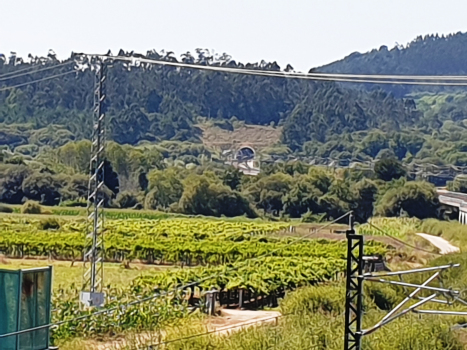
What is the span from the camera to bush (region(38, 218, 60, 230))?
1315 inches

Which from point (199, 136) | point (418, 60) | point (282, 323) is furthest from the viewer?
point (418, 60)

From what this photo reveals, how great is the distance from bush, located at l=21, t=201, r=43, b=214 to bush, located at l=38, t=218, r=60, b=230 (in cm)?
329

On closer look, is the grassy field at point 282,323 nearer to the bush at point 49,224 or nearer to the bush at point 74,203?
the bush at point 49,224

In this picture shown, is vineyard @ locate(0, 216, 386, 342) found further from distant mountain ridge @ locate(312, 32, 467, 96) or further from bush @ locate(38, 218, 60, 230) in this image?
distant mountain ridge @ locate(312, 32, 467, 96)

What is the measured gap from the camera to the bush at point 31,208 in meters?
37.8

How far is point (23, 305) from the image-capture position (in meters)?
6.91

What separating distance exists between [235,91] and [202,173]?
21221 millimetres

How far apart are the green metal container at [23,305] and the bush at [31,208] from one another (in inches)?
1227

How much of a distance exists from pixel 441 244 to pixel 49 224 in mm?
13765

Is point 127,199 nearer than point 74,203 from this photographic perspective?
No

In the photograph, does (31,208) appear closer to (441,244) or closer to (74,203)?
(74,203)

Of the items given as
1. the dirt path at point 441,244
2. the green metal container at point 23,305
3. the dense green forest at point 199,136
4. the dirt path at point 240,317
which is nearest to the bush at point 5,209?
the dense green forest at point 199,136

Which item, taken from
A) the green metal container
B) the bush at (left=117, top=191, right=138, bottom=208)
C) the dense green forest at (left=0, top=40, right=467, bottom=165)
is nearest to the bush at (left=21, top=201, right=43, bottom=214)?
the bush at (left=117, top=191, right=138, bottom=208)

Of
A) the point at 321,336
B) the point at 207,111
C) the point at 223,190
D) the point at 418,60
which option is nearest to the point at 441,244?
the point at 223,190
